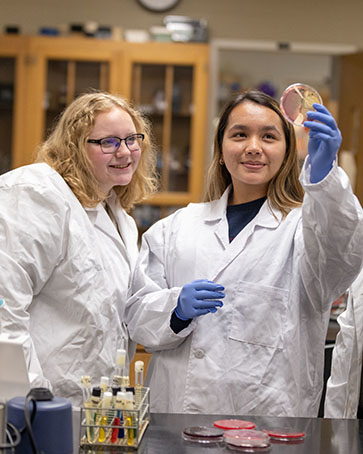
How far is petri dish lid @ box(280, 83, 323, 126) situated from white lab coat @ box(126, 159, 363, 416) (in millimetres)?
270

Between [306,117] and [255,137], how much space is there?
0.22m

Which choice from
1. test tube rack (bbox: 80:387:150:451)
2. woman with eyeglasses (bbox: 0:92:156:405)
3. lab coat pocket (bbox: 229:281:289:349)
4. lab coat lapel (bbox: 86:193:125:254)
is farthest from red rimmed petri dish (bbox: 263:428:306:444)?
lab coat lapel (bbox: 86:193:125:254)

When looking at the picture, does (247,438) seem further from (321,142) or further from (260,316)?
(321,142)

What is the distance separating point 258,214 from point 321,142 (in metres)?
0.38

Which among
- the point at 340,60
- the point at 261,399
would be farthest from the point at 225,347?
the point at 340,60

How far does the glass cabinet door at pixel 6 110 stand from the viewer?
485 cm

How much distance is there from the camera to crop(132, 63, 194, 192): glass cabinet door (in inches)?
192

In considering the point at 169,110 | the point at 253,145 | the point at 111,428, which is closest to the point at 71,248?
the point at 253,145

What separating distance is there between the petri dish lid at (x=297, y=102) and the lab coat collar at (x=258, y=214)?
0.92ft

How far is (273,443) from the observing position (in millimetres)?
1441

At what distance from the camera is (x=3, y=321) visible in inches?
70.5

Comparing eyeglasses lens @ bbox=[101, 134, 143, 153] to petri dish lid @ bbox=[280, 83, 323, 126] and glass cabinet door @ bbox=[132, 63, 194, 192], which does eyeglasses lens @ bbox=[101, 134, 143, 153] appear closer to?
petri dish lid @ bbox=[280, 83, 323, 126]

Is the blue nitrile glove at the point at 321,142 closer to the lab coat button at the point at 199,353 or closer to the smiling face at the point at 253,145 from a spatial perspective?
the smiling face at the point at 253,145

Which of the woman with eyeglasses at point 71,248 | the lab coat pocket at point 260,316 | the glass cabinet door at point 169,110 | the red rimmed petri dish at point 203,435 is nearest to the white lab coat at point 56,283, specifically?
the woman with eyeglasses at point 71,248
